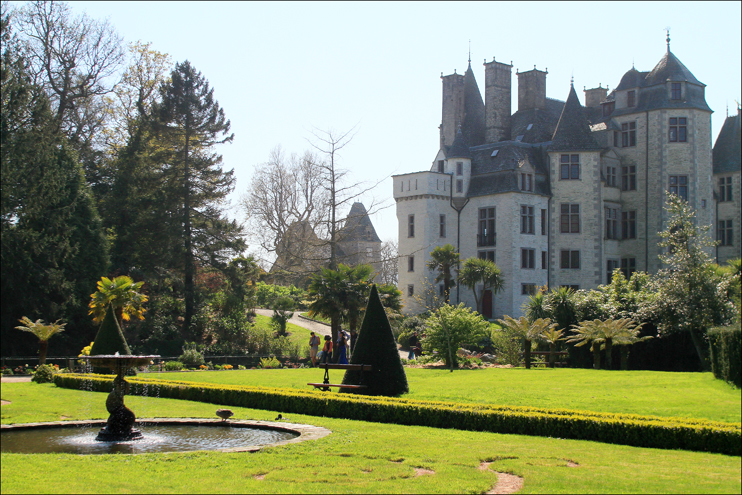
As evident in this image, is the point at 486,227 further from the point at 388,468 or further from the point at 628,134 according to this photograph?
the point at 388,468

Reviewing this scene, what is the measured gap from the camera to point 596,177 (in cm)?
4706

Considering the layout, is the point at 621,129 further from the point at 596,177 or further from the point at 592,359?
the point at 592,359

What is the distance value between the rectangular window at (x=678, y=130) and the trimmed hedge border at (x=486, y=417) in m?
38.8

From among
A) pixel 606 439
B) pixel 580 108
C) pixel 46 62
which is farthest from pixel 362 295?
pixel 580 108

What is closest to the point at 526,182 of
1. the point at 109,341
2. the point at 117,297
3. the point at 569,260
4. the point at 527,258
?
the point at 527,258

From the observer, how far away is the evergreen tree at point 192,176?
37.4 m

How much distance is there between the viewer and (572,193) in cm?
4784

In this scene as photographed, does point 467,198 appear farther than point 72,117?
Yes

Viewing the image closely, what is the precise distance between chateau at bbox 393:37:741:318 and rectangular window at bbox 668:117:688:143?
7 cm

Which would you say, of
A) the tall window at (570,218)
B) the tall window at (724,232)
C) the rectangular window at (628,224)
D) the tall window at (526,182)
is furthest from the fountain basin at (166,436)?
the tall window at (724,232)

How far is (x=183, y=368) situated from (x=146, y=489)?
21486mm

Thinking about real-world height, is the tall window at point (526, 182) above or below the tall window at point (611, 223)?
above

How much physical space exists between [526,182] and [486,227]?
4.04m

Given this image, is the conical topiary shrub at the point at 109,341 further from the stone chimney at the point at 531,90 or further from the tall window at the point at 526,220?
the stone chimney at the point at 531,90
